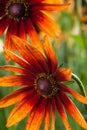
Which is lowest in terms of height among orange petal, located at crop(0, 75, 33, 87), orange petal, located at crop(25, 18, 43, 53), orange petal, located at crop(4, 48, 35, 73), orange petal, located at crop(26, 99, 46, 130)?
orange petal, located at crop(26, 99, 46, 130)

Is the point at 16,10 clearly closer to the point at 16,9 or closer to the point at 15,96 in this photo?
the point at 16,9

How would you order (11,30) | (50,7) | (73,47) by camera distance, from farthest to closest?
(73,47)
(11,30)
(50,7)

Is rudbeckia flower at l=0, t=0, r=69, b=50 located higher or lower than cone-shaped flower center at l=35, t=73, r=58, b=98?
higher

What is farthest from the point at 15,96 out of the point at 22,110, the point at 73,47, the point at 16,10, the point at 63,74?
the point at 73,47

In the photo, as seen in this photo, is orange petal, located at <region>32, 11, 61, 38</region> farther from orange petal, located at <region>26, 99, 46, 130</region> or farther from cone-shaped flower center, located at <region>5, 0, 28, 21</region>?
orange petal, located at <region>26, 99, 46, 130</region>

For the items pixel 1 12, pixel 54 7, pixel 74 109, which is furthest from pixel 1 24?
pixel 74 109

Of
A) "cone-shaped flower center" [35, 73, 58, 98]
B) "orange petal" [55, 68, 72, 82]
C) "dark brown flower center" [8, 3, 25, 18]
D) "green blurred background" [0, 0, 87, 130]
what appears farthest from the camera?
"green blurred background" [0, 0, 87, 130]


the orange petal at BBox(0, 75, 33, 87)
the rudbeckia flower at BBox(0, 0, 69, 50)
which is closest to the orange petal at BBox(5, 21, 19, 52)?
the rudbeckia flower at BBox(0, 0, 69, 50)
